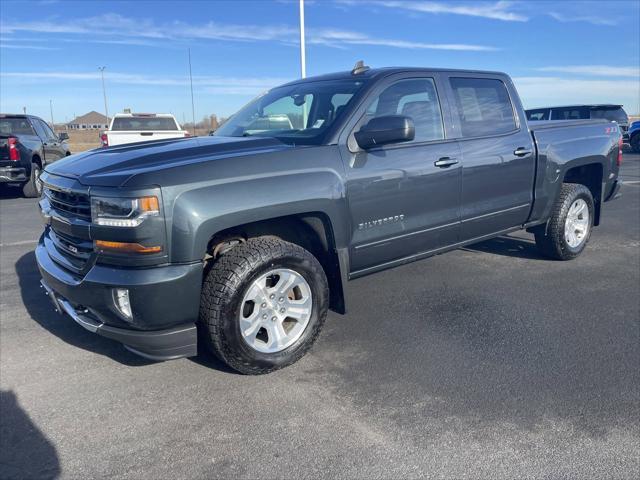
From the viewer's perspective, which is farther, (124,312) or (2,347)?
(2,347)

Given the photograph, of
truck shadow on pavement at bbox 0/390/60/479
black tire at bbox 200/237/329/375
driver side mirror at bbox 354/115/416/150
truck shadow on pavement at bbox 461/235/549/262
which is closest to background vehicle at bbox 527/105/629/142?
truck shadow on pavement at bbox 461/235/549/262

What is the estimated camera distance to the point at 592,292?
4648 millimetres

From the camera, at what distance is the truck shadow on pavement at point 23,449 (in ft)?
7.74

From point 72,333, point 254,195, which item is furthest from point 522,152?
point 72,333

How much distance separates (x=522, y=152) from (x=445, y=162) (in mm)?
1132

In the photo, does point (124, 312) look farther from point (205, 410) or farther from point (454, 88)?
point (454, 88)

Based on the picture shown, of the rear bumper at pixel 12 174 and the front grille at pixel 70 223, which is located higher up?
the front grille at pixel 70 223

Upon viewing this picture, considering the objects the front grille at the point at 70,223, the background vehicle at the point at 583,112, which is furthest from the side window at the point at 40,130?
the background vehicle at the point at 583,112

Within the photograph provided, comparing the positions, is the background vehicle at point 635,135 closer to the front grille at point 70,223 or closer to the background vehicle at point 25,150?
the background vehicle at point 25,150

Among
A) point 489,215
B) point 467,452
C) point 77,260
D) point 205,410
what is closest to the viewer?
point 467,452

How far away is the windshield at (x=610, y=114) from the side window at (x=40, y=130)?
55.1 ft

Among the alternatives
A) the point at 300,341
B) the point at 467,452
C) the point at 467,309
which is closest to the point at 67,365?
the point at 300,341

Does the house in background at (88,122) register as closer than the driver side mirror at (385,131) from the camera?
No

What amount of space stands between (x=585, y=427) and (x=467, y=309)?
5.55ft
